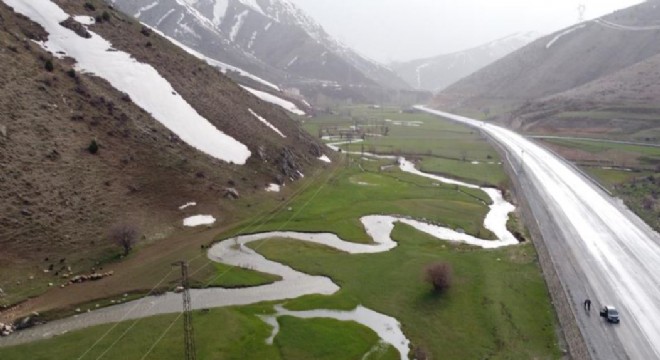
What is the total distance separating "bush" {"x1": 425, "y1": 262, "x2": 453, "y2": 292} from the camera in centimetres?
5600

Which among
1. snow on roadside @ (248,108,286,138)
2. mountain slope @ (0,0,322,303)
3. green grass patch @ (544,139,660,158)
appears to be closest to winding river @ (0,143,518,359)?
mountain slope @ (0,0,322,303)

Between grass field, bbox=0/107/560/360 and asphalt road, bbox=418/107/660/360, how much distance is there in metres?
4.17

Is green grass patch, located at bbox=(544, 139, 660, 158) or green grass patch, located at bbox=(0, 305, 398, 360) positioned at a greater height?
green grass patch, located at bbox=(544, 139, 660, 158)

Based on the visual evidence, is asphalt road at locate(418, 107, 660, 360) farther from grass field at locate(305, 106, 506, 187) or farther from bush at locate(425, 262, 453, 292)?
grass field at locate(305, 106, 506, 187)

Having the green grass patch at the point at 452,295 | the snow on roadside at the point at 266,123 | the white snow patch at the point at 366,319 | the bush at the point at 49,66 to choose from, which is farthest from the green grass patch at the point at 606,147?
the bush at the point at 49,66

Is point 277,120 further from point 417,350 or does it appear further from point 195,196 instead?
point 417,350

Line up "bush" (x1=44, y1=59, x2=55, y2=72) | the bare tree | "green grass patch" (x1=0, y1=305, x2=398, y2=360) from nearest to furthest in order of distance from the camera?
"green grass patch" (x1=0, y1=305, x2=398, y2=360), the bare tree, "bush" (x1=44, y1=59, x2=55, y2=72)

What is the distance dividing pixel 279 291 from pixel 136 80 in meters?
56.7

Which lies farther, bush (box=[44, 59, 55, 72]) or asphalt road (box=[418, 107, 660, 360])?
bush (box=[44, 59, 55, 72])

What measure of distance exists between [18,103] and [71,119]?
7005mm

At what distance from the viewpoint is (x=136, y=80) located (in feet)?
305

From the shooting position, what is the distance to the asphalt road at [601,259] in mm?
47544

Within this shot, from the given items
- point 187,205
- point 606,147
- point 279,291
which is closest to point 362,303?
point 279,291

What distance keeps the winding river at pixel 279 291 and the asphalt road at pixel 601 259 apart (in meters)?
10.2
